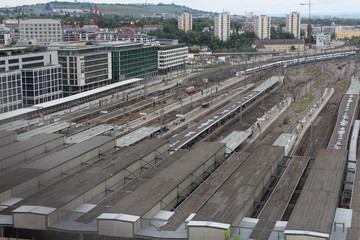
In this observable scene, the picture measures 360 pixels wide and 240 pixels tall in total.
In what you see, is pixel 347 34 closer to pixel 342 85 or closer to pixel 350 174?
pixel 342 85

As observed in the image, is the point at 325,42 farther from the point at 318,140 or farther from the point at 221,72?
the point at 318,140

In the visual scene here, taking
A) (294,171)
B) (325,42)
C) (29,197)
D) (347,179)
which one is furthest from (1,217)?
(325,42)

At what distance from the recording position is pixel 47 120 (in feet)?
56.6

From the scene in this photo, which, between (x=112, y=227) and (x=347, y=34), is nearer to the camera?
(x=112, y=227)

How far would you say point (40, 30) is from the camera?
38719 mm

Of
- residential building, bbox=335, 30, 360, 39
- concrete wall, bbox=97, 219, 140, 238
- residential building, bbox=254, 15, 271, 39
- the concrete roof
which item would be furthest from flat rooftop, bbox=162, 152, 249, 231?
residential building, bbox=335, 30, 360, 39

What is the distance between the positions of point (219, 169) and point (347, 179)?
2557 millimetres

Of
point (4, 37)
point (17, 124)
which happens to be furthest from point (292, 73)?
point (17, 124)

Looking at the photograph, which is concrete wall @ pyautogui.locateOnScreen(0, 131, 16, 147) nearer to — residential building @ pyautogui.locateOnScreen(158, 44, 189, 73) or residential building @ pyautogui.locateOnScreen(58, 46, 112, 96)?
residential building @ pyautogui.locateOnScreen(58, 46, 112, 96)

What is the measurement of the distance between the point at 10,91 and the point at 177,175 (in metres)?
9.65

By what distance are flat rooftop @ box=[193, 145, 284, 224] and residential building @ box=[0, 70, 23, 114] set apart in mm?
9252

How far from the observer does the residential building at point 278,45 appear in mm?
47169

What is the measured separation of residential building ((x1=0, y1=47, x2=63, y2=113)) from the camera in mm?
18156

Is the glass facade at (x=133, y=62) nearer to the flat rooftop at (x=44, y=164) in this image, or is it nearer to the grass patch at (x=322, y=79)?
the grass patch at (x=322, y=79)
